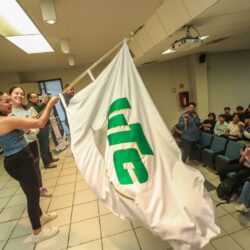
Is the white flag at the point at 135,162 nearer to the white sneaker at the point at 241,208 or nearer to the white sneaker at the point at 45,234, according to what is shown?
the white sneaker at the point at 45,234

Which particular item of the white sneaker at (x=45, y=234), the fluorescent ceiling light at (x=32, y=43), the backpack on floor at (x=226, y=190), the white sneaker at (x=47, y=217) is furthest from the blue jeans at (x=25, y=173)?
the backpack on floor at (x=226, y=190)

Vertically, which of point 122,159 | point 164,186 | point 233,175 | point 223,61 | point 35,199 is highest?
point 223,61

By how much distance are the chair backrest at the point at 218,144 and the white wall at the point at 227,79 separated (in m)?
4.02

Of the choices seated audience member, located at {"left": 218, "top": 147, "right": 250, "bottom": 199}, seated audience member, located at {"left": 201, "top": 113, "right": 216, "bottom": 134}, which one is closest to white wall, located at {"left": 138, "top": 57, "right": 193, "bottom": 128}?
seated audience member, located at {"left": 201, "top": 113, "right": 216, "bottom": 134}

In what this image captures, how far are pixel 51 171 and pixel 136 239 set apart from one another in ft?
9.68

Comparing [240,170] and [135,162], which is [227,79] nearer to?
[240,170]

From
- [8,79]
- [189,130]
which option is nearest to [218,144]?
[189,130]

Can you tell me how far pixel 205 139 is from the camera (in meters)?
4.75

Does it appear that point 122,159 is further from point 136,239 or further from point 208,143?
point 208,143

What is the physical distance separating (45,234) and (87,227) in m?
0.49

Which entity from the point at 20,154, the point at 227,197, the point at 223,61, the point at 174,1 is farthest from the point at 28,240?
the point at 223,61

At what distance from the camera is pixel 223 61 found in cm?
799

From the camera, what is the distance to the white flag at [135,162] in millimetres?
1557

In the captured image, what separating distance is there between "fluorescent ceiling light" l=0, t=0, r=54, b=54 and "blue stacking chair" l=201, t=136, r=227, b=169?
3.62 meters
